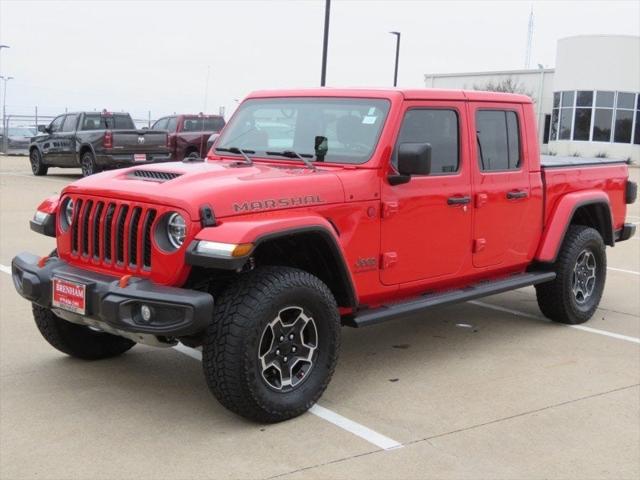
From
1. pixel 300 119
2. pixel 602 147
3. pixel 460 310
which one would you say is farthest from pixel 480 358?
pixel 602 147

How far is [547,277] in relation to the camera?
6.25 metres

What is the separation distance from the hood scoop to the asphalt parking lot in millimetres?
1286

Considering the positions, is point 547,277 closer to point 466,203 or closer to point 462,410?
point 466,203

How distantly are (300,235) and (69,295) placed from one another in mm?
1297

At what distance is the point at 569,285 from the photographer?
649 cm

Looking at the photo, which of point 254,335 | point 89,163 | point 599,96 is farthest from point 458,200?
point 599,96

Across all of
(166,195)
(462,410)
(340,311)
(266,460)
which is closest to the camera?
(266,460)

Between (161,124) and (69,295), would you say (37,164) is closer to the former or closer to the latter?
(161,124)

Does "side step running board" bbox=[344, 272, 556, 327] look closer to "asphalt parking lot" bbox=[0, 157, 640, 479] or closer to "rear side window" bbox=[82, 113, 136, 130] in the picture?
"asphalt parking lot" bbox=[0, 157, 640, 479]

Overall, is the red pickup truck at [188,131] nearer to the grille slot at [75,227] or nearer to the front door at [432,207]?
the front door at [432,207]

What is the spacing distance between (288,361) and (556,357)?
7.53 ft

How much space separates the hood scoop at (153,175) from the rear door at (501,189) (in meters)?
2.19

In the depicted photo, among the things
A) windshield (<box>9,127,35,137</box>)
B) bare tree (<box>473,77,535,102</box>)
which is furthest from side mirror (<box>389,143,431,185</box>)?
bare tree (<box>473,77,535,102</box>)

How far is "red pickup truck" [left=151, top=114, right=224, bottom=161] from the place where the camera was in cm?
2080
